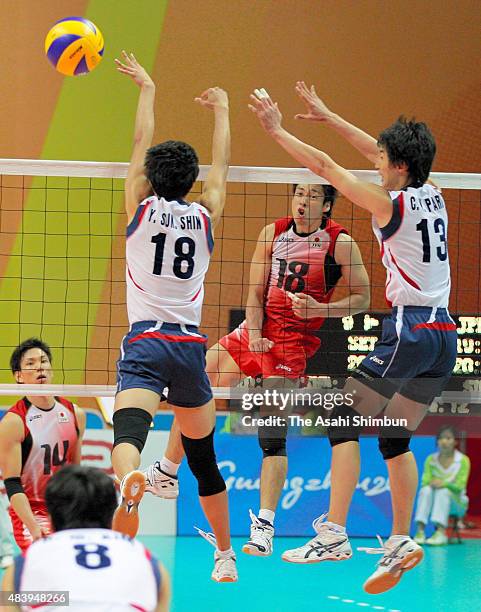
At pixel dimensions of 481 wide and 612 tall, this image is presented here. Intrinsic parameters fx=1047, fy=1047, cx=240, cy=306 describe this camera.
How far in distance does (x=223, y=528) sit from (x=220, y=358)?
5.22ft

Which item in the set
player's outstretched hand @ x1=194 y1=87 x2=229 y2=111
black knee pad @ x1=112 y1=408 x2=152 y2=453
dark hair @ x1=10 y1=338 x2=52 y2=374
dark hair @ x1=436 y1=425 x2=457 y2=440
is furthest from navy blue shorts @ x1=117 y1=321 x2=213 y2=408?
dark hair @ x1=436 y1=425 x2=457 y2=440

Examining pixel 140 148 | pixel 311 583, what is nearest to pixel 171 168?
pixel 140 148

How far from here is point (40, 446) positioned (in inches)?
328

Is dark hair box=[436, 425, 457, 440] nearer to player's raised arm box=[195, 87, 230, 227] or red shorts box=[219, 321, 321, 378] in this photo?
red shorts box=[219, 321, 321, 378]

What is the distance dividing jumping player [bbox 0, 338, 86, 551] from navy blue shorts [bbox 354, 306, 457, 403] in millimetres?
2966

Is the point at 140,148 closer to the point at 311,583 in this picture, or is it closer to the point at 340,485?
the point at 340,485

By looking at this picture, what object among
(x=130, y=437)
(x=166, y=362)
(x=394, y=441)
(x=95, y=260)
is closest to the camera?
(x=130, y=437)

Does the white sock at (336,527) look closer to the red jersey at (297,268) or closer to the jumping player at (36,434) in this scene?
the red jersey at (297,268)

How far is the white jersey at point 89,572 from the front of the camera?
3607mm

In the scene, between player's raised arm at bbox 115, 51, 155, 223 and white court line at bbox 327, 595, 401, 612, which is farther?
white court line at bbox 327, 595, 401, 612

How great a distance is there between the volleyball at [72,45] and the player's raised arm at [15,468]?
111 inches

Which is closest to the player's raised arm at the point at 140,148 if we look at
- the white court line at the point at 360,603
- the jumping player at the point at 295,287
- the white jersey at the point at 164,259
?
the white jersey at the point at 164,259

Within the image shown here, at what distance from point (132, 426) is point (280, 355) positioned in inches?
75.0

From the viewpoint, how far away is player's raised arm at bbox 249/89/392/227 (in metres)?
6.17
